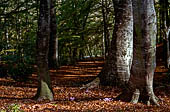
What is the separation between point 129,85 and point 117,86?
293cm

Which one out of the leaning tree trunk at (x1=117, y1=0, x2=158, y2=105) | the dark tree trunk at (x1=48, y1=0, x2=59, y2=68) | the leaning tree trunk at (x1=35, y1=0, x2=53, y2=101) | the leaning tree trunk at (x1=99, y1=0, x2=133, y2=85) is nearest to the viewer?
the leaning tree trunk at (x1=117, y1=0, x2=158, y2=105)

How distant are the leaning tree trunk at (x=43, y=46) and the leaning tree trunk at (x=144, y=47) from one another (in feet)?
7.87

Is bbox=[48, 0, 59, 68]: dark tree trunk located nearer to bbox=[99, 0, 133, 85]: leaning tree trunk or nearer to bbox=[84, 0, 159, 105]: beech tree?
bbox=[99, 0, 133, 85]: leaning tree trunk

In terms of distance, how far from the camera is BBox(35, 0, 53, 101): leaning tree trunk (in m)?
6.13

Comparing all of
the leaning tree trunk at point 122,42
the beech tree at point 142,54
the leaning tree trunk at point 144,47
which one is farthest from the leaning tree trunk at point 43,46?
the leaning tree trunk at point 122,42

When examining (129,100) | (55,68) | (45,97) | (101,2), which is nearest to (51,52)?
(55,68)

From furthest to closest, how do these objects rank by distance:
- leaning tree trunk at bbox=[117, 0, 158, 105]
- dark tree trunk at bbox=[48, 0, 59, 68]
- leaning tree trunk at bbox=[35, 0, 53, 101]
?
dark tree trunk at bbox=[48, 0, 59, 68] → leaning tree trunk at bbox=[35, 0, 53, 101] → leaning tree trunk at bbox=[117, 0, 158, 105]

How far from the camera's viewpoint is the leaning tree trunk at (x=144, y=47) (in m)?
4.99

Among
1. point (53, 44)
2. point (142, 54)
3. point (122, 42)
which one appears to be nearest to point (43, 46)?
point (142, 54)

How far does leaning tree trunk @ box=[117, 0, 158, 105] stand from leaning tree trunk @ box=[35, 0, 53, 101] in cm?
240

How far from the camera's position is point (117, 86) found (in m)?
8.79

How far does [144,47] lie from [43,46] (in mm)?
2689

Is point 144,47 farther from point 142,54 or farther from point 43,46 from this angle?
point 43,46

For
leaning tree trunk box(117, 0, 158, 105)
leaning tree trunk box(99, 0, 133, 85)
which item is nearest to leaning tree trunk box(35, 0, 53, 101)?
leaning tree trunk box(117, 0, 158, 105)
